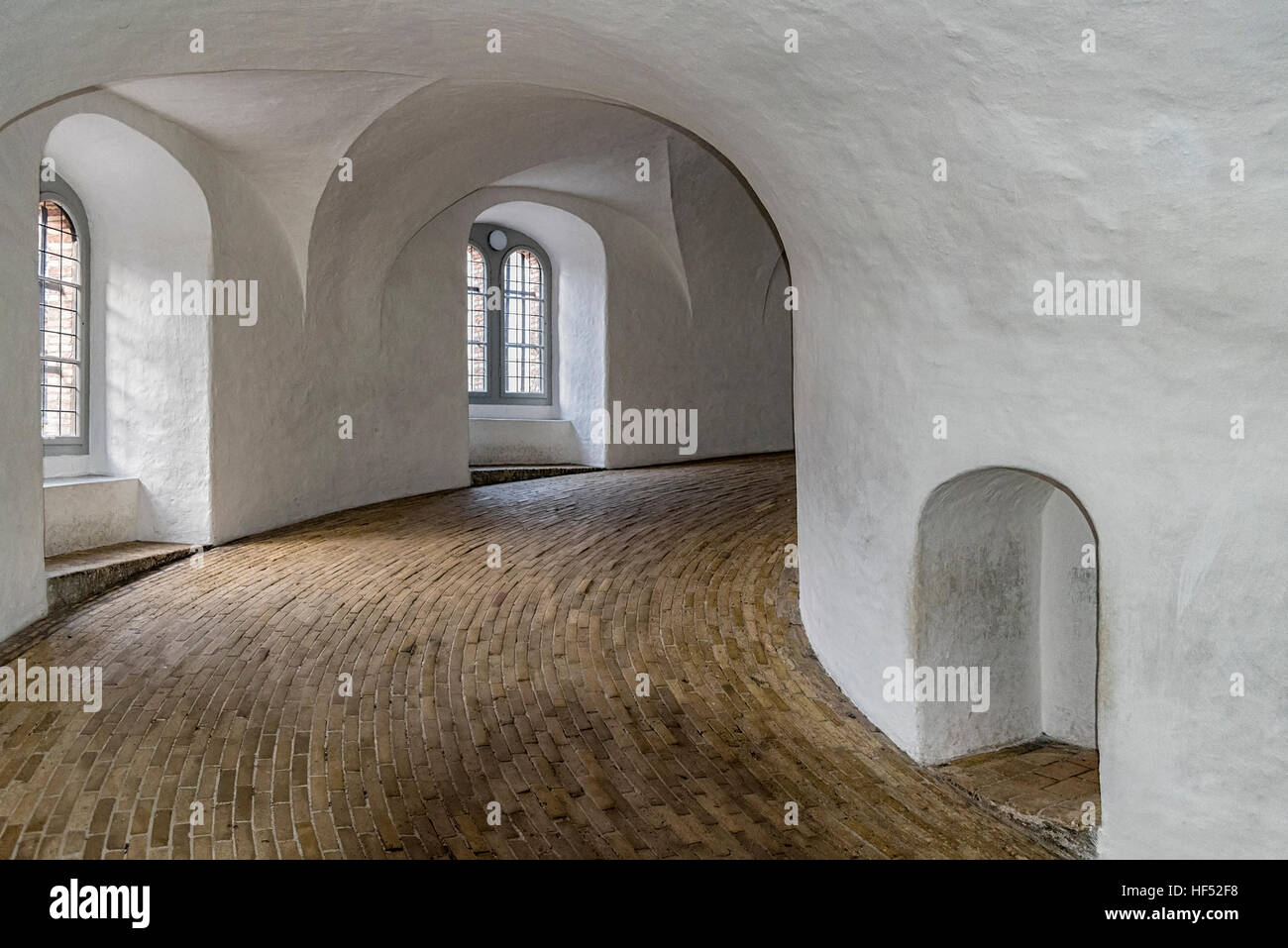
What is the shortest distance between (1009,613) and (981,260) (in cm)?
227

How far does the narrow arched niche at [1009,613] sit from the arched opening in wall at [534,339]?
10115 mm

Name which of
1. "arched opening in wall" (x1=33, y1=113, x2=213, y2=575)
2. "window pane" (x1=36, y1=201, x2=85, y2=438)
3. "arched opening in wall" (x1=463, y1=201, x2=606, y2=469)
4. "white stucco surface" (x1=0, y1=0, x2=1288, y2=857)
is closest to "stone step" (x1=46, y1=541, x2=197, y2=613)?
"arched opening in wall" (x1=33, y1=113, x2=213, y2=575)

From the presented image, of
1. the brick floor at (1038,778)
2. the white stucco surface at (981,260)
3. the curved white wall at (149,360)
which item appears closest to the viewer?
the white stucco surface at (981,260)

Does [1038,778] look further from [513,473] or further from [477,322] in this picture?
[477,322]

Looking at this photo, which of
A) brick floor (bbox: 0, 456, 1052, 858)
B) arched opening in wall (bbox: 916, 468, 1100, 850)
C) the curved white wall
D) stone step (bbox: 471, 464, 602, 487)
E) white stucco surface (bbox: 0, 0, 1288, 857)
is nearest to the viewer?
white stucco surface (bbox: 0, 0, 1288, 857)

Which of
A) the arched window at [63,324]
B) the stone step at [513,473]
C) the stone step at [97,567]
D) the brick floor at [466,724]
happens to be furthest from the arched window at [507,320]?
the brick floor at [466,724]

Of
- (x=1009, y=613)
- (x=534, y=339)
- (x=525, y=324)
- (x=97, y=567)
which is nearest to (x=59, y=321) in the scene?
(x=97, y=567)

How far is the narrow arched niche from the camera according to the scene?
5578 millimetres

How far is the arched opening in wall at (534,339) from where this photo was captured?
51.2 feet

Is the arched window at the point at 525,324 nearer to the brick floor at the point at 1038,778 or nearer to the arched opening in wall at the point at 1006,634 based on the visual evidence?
the arched opening in wall at the point at 1006,634

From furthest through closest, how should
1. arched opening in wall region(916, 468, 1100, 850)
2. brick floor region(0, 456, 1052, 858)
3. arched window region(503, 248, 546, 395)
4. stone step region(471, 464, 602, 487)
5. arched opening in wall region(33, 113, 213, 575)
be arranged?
1. arched window region(503, 248, 546, 395)
2. stone step region(471, 464, 602, 487)
3. arched opening in wall region(33, 113, 213, 575)
4. arched opening in wall region(916, 468, 1100, 850)
5. brick floor region(0, 456, 1052, 858)

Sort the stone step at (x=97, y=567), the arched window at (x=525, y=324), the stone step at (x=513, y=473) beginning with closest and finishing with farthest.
Result: the stone step at (x=97, y=567), the stone step at (x=513, y=473), the arched window at (x=525, y=324)

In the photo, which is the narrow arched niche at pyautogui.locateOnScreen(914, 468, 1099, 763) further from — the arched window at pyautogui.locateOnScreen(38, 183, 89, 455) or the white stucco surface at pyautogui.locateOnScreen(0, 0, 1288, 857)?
the arched window at pyautogui.locateOnScreen(38, 183, 89, 455)

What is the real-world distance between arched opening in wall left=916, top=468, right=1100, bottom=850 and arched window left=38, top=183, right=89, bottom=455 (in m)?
8.31
